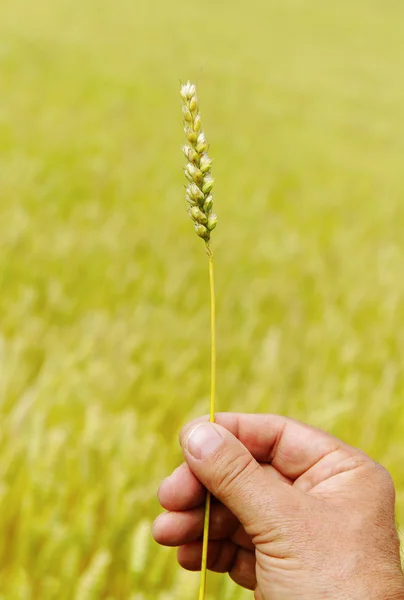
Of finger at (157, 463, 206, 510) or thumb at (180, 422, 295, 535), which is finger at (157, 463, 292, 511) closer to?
finger at (157, 463, 206, 510)

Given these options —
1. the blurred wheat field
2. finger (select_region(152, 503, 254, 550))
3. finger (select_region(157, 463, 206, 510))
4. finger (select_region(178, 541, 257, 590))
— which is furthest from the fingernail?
finger (select_region(178, 541, 257, 590))

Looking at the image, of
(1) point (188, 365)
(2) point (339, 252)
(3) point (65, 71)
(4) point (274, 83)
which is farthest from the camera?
(4) point (274, 83)

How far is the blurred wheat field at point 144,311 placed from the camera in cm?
161

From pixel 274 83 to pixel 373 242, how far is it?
36.5 ft

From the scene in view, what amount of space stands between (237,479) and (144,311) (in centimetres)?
183

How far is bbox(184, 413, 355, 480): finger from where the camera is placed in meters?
1.31

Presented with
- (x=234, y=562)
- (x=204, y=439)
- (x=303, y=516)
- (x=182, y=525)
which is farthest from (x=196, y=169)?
(x=234, y=562)

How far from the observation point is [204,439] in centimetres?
101

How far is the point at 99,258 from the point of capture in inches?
A: 127

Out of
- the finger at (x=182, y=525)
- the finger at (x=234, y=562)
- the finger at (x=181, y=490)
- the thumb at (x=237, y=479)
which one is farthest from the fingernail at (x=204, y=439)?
the finger at (x=234, y=562)

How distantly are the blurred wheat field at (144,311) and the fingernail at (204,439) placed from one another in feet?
1.32

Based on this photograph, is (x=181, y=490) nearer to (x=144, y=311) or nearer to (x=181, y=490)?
(x=181, y=490)

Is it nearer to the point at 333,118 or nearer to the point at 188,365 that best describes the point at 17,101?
the point at 188,365

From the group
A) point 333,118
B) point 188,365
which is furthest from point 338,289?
point 333,118
